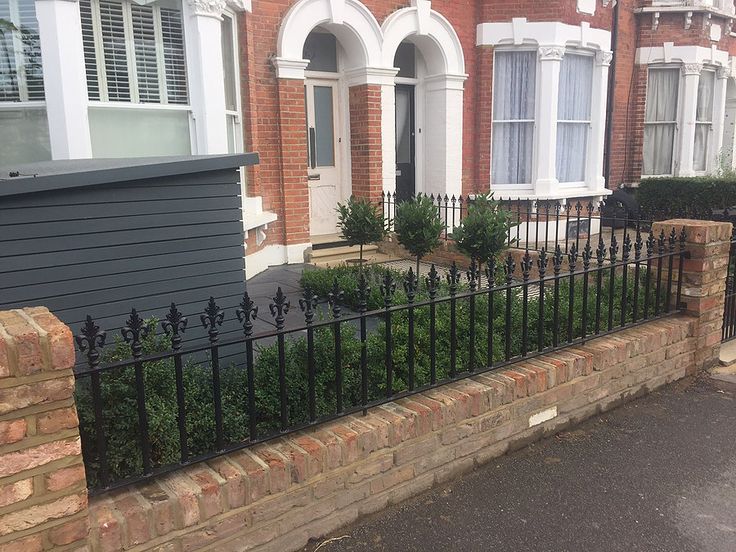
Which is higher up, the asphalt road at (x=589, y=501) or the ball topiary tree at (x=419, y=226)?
the ball topiary tree at (x=419, y=226)

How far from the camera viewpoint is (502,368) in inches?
153

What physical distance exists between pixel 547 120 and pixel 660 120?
13.9ft

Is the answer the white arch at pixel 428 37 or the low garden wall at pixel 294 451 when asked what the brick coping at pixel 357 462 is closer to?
the low garden wall at pixel 294 451

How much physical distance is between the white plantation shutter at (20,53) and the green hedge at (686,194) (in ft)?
32.3

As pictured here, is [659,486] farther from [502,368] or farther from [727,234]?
[727,234]

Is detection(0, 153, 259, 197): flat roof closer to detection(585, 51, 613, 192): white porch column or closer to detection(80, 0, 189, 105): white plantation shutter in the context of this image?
detection(80, 0, 189, 105): white plantation shutter

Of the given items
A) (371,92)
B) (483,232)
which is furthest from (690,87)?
(483,232)

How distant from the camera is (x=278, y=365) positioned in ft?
11.1

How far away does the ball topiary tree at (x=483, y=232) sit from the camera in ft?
21.3

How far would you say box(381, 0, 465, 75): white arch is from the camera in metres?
9.05

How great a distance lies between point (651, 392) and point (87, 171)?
4.07 m

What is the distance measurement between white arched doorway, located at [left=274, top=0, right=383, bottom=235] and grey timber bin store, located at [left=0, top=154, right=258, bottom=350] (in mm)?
5123

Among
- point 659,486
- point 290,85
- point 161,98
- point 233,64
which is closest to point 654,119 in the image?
point 290,85

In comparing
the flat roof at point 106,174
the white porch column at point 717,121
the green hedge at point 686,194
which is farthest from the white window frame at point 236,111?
the white porch column at point 717,121
